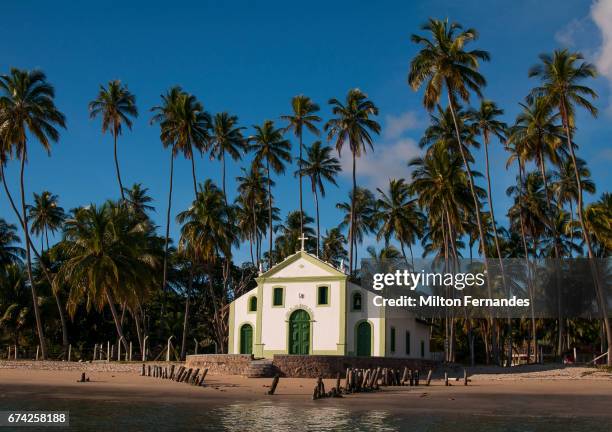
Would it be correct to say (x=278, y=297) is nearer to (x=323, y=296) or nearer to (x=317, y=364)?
(x=323, y=296)

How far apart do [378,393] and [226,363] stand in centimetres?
1072

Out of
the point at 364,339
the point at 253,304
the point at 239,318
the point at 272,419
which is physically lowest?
the point at 272,419

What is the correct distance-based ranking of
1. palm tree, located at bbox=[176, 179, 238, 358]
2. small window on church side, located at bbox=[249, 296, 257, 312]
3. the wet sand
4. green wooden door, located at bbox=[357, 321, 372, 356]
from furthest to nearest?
palm tree, located at bbox=[176, 179, 238, 358], small window on church side, located at bbox=[249, 296, 257, 312], green wooden door, located at bbox=[357, 321, 372, 356], the wet sand

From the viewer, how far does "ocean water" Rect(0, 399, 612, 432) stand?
18.4m

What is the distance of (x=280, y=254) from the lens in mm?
73688

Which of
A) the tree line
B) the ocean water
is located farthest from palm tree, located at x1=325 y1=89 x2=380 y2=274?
the ocean water

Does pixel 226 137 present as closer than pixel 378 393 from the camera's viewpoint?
No

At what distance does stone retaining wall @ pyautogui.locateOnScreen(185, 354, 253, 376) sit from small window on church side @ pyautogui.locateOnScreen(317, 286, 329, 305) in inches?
248

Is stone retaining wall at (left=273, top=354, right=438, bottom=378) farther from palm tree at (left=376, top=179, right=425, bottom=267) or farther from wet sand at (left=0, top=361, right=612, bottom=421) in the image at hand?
palm tree at (left=376, top=179, right=425, bottom=267)

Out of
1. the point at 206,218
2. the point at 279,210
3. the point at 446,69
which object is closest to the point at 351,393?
the point at 446,69

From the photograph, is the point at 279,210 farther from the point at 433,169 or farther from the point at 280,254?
the point at 433,169

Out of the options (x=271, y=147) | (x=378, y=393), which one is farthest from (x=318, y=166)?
(x=378, y=393)

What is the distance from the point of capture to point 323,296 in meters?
43.2

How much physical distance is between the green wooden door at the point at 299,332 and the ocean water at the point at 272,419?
1853cm
